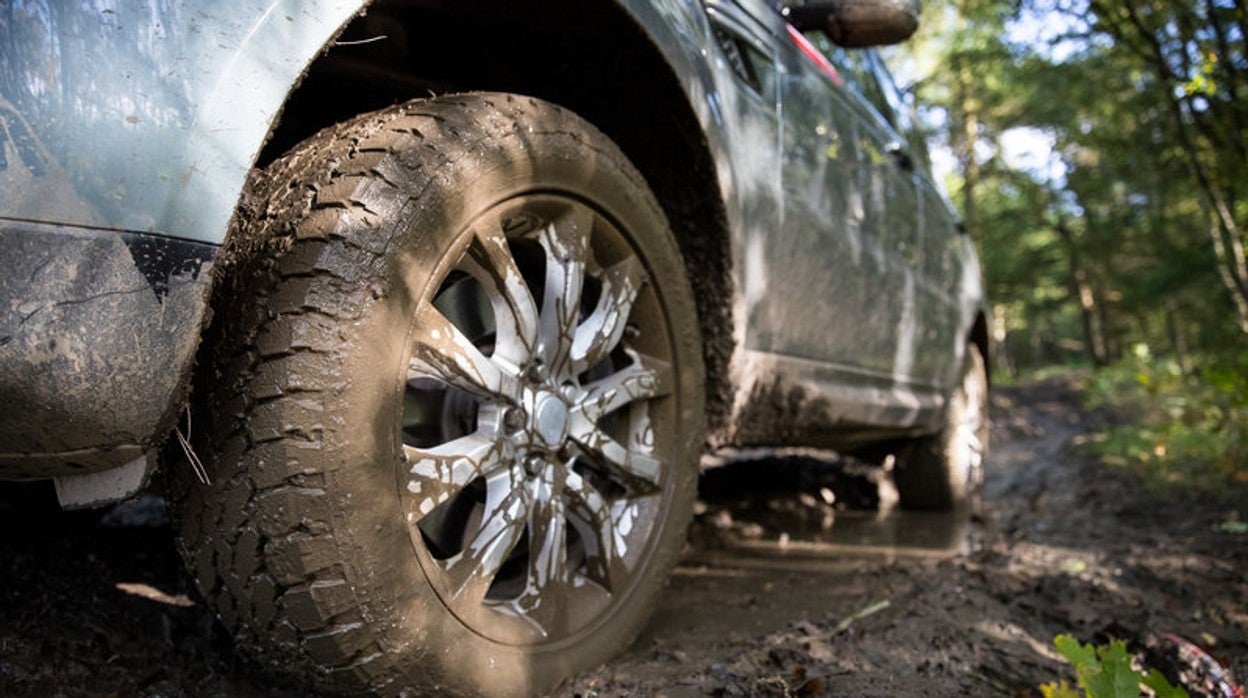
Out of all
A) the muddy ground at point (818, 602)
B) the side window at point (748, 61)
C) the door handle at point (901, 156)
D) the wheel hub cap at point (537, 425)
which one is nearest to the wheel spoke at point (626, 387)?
the wheel hub cap at point (537, 425)

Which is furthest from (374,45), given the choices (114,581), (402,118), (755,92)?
A: (114,581)

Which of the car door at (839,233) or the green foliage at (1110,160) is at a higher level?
the green foliage at (1110,160)

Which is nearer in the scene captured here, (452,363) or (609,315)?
(452,363)

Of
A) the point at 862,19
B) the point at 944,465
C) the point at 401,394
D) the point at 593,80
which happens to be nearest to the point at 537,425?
the point at 401,394

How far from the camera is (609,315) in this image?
6.39ft

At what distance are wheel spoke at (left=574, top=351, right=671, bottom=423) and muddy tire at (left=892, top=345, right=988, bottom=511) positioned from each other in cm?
273

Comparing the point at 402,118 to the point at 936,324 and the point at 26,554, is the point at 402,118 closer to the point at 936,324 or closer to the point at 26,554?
the point at 26,554

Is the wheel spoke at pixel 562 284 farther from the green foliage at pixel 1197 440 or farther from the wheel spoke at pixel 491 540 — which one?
the green foliage at pixel 1197 440

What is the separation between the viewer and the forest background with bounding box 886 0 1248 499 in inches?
242

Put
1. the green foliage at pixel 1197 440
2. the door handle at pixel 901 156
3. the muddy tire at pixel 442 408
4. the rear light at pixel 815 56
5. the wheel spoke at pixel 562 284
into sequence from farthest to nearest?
the green foliage at pixel 1197 440, the door handle at pixel 901 156, the rear light at pixel 815 56, the wheel spoke at pixel 562 284, the muddy tire at pixel 442 408

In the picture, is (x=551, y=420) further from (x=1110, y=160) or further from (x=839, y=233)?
(x=1110, y=160)

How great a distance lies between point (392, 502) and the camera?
142 centimetres

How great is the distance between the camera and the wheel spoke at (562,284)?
1.82m

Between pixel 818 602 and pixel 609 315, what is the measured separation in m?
1.29
